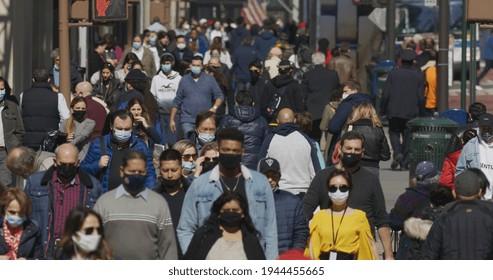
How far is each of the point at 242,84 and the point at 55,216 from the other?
804 inches

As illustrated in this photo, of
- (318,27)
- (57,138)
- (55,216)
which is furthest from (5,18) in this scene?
(318,27)

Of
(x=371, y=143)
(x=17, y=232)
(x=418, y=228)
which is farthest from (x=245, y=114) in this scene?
(x=17, y=232)

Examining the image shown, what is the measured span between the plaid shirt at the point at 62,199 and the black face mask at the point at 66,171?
39 millimetres

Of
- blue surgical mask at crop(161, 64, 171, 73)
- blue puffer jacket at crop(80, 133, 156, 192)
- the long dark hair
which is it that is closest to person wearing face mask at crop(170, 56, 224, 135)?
blue surgical mask at crop(161, 64, 171, 73)

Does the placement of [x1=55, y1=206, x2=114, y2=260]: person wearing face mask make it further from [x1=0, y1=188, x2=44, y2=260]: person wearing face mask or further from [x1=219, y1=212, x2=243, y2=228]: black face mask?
[x1=0, y1=188, x2=44, y2=260]: person wearing face mask

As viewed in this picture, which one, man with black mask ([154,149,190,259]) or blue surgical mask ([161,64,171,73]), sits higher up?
blue surgical mask ([161,64,171,73])

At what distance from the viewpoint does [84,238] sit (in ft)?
30.5

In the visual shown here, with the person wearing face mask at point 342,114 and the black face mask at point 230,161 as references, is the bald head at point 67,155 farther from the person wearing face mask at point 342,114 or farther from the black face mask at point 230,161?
the person wearing face mask at point 342,114

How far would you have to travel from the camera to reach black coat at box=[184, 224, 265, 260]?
9.93m

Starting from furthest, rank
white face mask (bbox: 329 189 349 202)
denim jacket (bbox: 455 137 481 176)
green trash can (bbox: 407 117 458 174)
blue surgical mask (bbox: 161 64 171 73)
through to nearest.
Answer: blue surgical mask (bbox: 161 64 171 73)
green trash can (bbox: 407 117 458 174)
denim jacket (bbox: 455 137 481 176)
white face mask (bbox: 329 189 349 202)

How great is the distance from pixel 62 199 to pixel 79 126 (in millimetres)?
3595

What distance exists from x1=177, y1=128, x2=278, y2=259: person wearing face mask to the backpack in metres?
3.80

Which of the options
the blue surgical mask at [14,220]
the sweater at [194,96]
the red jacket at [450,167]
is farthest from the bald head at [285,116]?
the sweater at [194,96]

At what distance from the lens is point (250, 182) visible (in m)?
10.8
